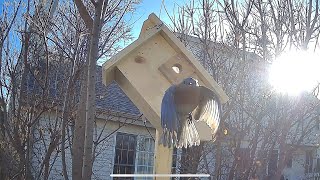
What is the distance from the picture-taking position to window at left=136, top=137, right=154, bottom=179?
11430 millimetres

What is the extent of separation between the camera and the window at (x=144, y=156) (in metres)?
11.4

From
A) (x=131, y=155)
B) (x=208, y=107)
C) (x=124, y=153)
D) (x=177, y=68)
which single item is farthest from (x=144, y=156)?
(x=208, y=107)

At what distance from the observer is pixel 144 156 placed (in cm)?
1154

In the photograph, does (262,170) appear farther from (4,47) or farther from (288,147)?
(4,47)

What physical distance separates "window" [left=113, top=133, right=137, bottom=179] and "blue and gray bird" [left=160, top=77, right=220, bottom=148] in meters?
9.01

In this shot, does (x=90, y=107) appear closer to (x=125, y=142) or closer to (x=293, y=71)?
(x=293, y=71)

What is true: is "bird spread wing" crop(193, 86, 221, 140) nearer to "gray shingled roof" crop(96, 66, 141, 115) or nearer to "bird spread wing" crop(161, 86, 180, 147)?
"bird spread wing" crop(161, 86, 180, 147)

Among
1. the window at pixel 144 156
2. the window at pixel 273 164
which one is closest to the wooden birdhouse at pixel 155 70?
the window at pixel 273 164

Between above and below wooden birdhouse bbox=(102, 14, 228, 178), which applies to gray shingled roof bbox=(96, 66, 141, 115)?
above

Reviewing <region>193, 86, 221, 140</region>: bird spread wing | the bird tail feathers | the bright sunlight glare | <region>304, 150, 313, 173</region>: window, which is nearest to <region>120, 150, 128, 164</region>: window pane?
the bright sunlight glare

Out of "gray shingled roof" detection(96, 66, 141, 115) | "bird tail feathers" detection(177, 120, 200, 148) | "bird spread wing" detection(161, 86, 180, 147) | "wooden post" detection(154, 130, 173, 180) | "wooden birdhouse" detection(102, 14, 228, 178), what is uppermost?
"gray shingled roof" detection(96, 66, 141, 115)

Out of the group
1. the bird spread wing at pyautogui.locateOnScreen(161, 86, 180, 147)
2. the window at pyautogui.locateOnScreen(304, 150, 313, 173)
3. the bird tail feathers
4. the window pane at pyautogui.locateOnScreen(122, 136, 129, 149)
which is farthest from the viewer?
the window at pyautogui.locateOnScreen(304, 150, 313, 173)

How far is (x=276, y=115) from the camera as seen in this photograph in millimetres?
5969

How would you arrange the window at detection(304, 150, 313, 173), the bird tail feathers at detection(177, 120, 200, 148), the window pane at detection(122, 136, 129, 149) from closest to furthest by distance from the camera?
the bird tail feathers at detection(177, 120, 200, 148)
the window pane at detection(122, 136, 129, 149)
the window at detection(304, 150, 313, 173)
